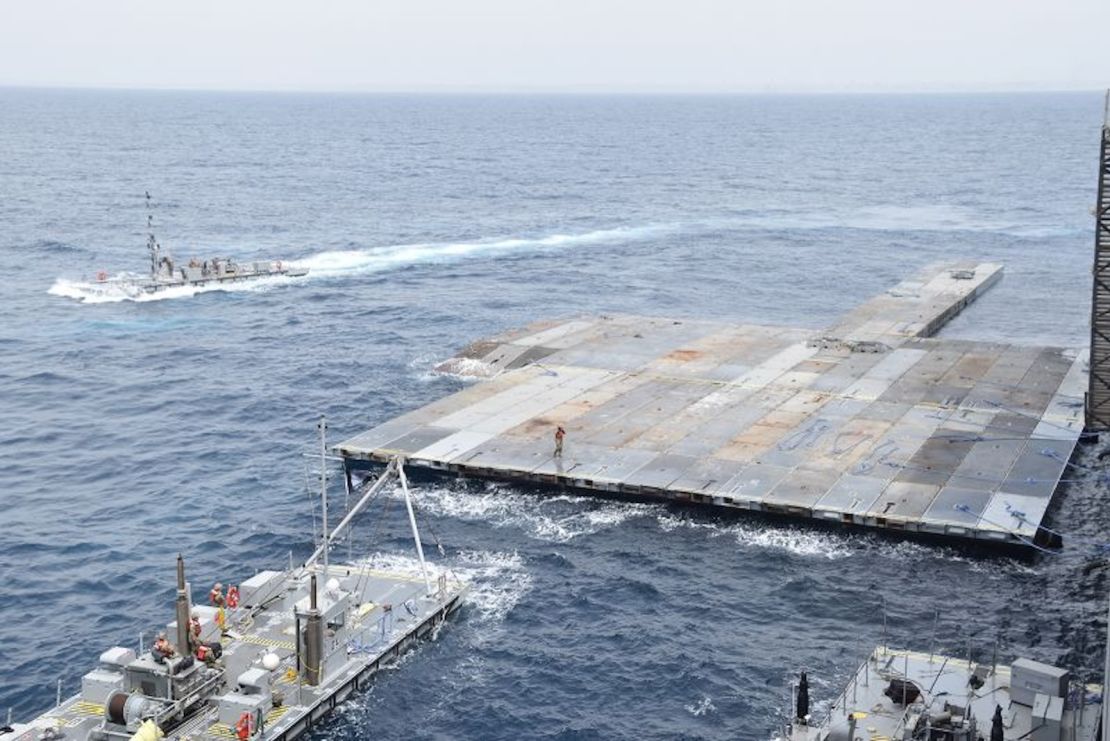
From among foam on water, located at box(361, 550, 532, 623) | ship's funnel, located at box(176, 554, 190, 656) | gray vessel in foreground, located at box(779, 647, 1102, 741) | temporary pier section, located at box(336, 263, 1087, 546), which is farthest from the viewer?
temporary pier section, located at box(336, 263, 1087, 546)

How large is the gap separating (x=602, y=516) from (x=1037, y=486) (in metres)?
27.4

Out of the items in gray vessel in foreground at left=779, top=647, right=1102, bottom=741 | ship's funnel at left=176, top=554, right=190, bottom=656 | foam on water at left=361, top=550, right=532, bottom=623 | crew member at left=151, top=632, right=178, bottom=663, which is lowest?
foam on water at left=361, top=550, right=532, bottom=623

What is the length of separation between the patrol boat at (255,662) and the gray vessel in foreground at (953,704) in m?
20.7

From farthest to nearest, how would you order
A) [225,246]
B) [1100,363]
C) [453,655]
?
[225,246] < [1100,363] < [453,655]

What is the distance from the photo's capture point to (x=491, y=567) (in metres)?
77.7

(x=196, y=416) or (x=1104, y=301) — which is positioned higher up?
(x=1104, y=301)

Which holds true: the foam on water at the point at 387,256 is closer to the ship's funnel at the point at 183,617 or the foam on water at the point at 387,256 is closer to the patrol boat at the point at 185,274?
the patrol boat at the point at 185,274

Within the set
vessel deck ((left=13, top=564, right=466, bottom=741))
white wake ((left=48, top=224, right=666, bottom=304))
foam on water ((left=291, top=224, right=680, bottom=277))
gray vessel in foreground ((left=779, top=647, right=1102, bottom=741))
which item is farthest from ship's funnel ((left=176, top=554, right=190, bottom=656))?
foam on water ((left=291, top=224, right=680, bottom=277))

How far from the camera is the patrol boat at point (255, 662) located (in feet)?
189

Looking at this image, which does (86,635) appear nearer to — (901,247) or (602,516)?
(602,516)

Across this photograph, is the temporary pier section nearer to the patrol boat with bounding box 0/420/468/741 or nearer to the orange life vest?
the patrol boat with bounding box 0/420/468/741

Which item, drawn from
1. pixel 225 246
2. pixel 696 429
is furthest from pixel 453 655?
pixel 225 246

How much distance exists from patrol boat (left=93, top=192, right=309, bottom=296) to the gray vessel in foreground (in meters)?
118

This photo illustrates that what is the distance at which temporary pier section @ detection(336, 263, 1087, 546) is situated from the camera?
8369 cm
